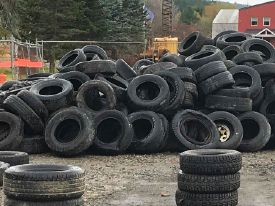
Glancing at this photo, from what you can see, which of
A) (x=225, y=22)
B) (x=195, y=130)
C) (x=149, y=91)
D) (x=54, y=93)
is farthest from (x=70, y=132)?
(x=225, y=22)

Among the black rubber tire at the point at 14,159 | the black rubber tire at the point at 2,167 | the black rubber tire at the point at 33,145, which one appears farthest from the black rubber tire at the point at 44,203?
the black rubber tire at the point at 33,145

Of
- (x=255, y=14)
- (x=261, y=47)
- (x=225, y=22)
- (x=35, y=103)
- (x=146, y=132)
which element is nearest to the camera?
(x=35, y=103)

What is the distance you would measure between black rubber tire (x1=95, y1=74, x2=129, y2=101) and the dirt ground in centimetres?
211

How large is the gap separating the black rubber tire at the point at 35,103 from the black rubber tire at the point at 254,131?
4.62 metres

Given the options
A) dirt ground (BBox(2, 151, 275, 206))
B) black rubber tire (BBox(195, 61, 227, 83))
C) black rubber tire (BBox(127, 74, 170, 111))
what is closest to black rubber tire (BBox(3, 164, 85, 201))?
dirt ground (BBox(2, 151, 275, 206))

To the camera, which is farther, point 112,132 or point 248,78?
point 248,78

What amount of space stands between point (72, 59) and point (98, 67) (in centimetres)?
361

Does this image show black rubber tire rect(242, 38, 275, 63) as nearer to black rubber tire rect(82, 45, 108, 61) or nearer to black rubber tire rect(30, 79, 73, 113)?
black rubber tire rect(82, 45, 108, 61)

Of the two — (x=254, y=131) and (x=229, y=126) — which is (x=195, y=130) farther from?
(x=254, y=131)

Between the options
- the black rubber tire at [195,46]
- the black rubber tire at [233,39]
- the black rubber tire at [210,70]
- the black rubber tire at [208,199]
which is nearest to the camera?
the black rubber tire at [208,199]

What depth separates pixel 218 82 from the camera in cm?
1555

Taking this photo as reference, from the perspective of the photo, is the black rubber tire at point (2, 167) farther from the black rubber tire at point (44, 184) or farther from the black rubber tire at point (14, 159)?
the black rubber tire at point (44, 184)

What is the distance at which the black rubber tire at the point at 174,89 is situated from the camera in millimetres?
15180

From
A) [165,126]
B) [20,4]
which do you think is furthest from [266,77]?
[20,4]
